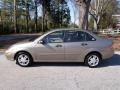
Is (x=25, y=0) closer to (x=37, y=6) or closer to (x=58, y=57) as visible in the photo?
(x=37, y=6)

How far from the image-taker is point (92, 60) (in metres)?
11.1

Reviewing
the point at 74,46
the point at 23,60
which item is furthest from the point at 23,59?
the point at 74,46

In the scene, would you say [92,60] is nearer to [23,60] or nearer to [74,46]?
[74,46]

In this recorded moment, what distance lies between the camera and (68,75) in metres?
9.59

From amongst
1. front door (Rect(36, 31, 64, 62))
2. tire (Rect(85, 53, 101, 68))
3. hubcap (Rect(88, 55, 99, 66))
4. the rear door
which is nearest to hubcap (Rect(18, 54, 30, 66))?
front door (Rect(36, 31, 64, 62))

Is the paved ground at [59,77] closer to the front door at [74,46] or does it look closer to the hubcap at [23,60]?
the hubcap at [23,60]

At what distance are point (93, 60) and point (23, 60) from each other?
2.69 metres

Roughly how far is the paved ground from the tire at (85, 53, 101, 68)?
0.22 m

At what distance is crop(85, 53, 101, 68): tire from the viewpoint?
11.1 m

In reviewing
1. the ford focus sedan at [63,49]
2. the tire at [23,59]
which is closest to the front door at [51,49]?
the ford focus sedan at [63,49]

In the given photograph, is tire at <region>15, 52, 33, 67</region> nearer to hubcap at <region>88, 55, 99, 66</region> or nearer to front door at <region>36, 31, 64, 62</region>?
front door at <region>36, 31, 64, 62</region>

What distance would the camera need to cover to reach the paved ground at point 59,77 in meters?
8.09

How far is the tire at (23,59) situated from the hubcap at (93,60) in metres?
2.31

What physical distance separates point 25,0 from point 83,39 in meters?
54.8
